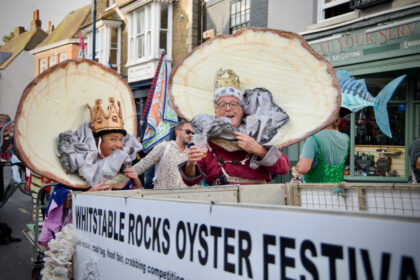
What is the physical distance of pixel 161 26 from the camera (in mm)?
21188

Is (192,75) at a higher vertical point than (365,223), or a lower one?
higher

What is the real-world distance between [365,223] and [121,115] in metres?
3.26

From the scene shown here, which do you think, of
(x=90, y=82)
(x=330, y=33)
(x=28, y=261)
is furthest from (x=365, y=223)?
(x=330, y=33)

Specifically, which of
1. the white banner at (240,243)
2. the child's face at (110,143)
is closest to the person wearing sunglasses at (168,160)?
the child's face at (110,143)

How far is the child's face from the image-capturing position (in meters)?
4.04

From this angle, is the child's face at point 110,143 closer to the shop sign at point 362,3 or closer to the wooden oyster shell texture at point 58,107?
the wooden oyster shell texture at point 58,107

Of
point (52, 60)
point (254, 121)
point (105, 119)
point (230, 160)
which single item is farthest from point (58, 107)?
point (52, 60)

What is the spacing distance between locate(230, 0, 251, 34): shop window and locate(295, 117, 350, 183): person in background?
1145cm

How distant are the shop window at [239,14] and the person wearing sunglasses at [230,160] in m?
12.1

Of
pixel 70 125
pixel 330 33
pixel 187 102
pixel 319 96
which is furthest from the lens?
pixel 330 33

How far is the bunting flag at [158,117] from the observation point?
888 centimetres

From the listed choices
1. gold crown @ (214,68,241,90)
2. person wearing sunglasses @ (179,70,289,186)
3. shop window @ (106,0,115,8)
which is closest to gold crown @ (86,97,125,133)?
person wearing sunglasses @ (179,70,289,186)

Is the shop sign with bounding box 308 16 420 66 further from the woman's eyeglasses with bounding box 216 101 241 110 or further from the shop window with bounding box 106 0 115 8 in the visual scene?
the shop window with bounding box 106 0 115 8

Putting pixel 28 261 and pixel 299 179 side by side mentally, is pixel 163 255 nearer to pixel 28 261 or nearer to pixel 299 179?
pixel 28 261
